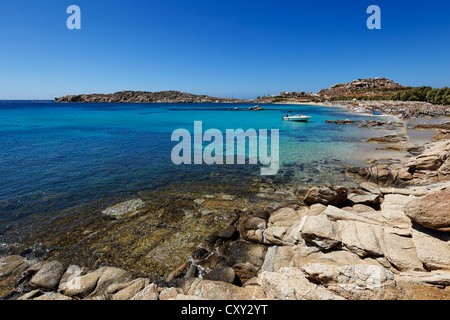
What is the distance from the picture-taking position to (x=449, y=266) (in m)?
5.60

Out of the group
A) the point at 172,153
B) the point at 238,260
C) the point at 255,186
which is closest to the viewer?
the point at 238,260

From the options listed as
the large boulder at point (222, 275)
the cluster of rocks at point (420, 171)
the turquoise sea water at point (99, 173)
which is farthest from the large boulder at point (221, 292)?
the cluster of rocks at point (420, 171)

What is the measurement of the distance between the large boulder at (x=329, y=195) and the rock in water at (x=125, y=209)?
10.0 metres

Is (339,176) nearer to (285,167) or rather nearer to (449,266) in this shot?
(285,167)

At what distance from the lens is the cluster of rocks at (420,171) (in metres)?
13.2

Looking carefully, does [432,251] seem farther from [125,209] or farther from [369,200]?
[125,209]

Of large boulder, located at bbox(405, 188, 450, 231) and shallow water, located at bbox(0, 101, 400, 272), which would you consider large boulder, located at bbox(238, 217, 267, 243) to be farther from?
large boulder, located at bbox(405, 188, 450, 231)

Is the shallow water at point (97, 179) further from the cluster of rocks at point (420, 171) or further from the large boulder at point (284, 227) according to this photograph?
the large boulder at point (284, 227)

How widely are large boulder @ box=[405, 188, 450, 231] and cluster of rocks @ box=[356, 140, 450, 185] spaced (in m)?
8.79

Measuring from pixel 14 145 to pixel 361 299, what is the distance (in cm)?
3988

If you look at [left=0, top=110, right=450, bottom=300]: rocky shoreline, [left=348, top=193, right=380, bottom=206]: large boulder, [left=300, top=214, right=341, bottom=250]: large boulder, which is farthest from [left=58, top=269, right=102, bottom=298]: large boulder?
[left=348, top=193, right=380, bottom=206]: large boulder

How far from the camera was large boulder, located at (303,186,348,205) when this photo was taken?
35.0 ft

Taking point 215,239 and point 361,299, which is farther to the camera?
point 215,239
